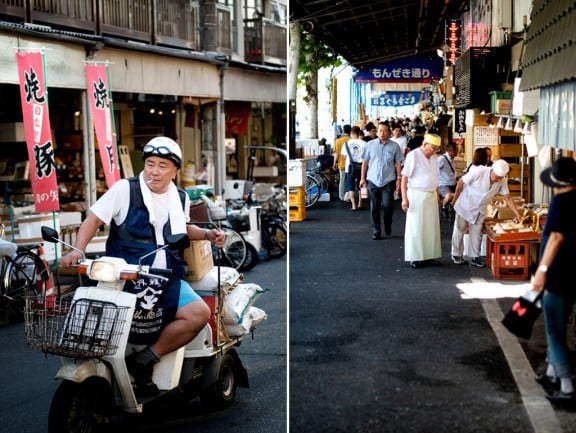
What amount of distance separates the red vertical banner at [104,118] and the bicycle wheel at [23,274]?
1.00m

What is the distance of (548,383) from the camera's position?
11.9 feet

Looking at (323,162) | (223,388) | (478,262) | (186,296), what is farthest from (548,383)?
(323,162)

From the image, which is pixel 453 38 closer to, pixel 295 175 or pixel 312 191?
pixel 312 191

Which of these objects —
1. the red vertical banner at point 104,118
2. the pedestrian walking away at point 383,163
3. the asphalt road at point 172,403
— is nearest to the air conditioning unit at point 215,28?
the red vertical banner at point 104,118

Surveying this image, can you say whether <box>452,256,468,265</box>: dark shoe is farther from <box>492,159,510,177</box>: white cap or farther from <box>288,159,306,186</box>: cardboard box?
<box>288,159,306,186</box>: cardboard box

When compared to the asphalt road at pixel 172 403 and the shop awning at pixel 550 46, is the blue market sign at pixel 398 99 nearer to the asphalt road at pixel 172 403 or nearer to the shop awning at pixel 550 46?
the asphalt road at pixel 172 403

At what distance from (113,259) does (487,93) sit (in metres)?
2.48

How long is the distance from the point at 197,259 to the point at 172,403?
100 cm

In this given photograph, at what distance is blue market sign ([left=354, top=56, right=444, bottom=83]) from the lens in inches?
648

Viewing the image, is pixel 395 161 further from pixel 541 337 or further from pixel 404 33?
pixel 541 337

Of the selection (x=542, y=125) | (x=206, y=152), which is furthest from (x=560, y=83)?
(x=206, y=152)

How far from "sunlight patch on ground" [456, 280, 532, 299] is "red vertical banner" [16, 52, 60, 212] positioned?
175 inches

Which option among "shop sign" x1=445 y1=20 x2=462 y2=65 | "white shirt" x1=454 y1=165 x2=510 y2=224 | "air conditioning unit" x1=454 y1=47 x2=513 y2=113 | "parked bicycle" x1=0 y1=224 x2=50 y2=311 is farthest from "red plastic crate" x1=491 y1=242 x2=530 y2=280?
"shop sign" x1=445 y1=20 x2=462 y2=65

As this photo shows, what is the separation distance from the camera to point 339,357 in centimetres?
409
